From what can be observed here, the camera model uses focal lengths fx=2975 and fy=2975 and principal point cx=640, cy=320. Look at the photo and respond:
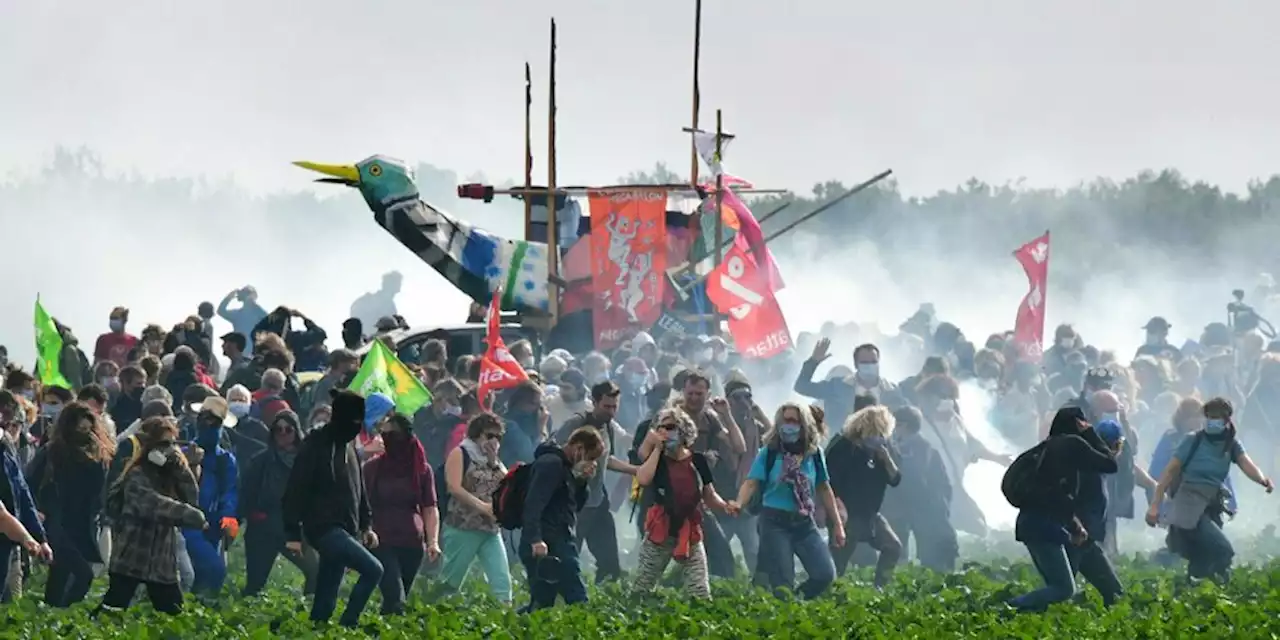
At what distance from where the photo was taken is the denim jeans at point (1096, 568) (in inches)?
727

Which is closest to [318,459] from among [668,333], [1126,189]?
[668,333]

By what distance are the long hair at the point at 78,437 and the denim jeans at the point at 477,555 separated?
89.3 inches

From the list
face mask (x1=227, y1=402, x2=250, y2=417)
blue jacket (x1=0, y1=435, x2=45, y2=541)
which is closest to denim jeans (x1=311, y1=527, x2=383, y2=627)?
blue jacket (x1=0, y1=435, x2=45, y2=541)

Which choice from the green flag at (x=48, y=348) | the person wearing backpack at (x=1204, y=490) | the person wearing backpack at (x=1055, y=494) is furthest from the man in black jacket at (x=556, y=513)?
the green flag at (x=48, y=348)

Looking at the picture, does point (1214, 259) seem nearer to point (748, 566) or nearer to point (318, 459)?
point (748, 566)

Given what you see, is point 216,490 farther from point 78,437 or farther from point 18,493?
point 18,493

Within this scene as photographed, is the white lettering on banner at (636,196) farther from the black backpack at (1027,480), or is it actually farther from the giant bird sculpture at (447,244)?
the black backpack at (1027,480)

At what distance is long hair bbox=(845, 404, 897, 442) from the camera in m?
20.9

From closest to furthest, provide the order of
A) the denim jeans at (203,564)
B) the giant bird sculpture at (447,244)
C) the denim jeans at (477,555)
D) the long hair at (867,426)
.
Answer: the denim jeans at (477,555) < the denim jeans at (203,564) < the long hair at (867,426) < the giant bird sculpture at (447,244)

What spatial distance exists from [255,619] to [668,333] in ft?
48.6

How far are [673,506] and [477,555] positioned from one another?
1.45 m

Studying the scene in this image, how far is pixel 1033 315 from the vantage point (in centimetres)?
3241

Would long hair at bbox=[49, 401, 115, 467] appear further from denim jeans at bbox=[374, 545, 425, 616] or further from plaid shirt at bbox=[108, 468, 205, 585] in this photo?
denim jeans at bbox=[374, 545, 425, 616]

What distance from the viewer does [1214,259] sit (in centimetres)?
7288
